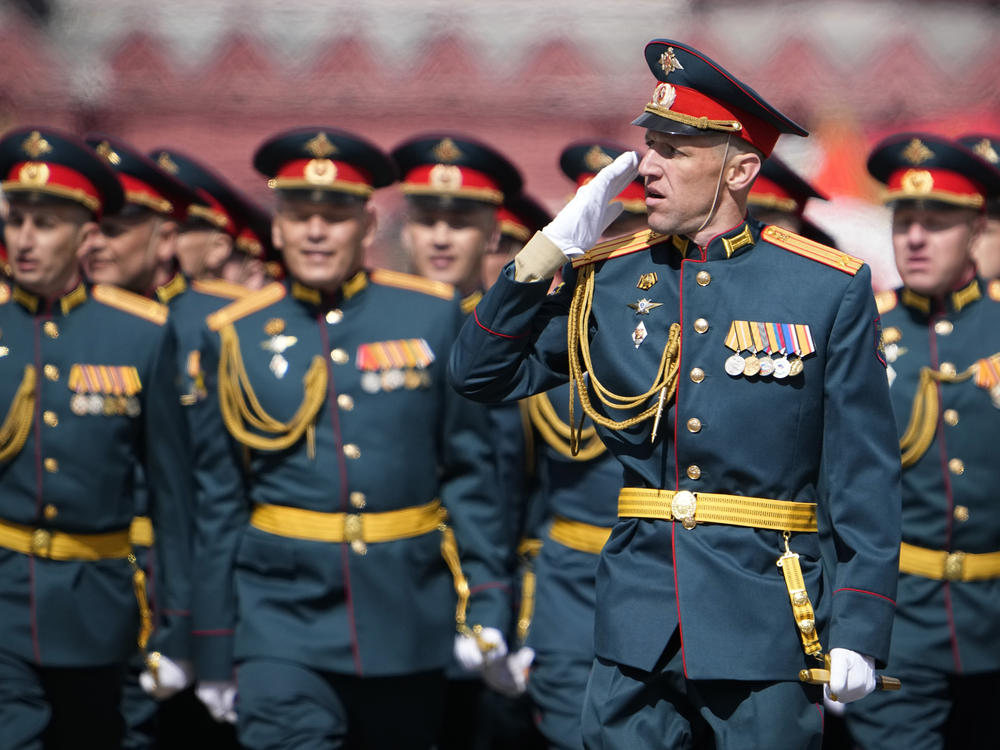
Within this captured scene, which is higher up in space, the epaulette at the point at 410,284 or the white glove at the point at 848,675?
the epaulette at the point at 410,284

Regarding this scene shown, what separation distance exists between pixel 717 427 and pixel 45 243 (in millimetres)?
2968

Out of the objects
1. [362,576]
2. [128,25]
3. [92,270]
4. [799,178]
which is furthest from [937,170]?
[128,25]

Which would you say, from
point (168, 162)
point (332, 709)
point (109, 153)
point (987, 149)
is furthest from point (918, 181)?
point (168, 162)

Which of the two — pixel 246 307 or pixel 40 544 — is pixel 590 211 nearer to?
pixel 246 307

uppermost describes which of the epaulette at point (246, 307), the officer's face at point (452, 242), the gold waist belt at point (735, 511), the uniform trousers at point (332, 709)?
the officer's face at point (452, 242)

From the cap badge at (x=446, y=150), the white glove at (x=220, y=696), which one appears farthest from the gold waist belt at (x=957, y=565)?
the cap badge at (x=446, y=150)

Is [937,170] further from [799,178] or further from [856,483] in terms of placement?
[856,483]

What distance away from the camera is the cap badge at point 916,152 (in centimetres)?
646

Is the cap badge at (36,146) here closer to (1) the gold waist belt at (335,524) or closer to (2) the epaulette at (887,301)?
(1) the gold waist belt at (335,524)

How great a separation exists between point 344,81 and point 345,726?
15.0 meters

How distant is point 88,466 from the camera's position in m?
5.90

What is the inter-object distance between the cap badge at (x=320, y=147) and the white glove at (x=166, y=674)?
1.85 metres

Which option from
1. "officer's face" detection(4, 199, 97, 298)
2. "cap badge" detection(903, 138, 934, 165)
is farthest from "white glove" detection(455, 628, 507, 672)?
"cap badge" detection(903, 138, 934, 165)

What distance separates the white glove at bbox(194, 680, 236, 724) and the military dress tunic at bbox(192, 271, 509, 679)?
0.12 feet
